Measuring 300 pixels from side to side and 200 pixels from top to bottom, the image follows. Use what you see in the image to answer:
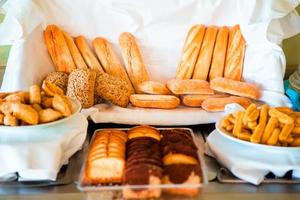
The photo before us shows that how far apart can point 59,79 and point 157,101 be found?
0.76 ft

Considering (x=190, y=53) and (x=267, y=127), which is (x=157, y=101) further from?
(x=267, y=127)

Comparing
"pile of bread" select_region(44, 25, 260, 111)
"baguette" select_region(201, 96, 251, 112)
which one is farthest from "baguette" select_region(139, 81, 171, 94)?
"baguette" select_region(201, 96, 251, 112)

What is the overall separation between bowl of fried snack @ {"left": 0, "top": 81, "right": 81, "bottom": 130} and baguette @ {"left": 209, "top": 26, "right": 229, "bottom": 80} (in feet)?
1.31

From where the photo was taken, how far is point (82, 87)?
32.6 inches

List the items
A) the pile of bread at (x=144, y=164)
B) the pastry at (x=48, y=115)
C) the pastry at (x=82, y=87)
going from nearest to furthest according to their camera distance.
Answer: the pile of bread at (x=144, y=164)
the pastry at (x=48, y=115)
the pastry at (x=82, y=87)

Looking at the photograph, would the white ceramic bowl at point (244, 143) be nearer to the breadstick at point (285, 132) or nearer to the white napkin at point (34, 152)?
the breadstick at point (285, 132)

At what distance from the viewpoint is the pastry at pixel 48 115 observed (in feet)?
2.05

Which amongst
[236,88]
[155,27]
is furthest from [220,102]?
[155,27]

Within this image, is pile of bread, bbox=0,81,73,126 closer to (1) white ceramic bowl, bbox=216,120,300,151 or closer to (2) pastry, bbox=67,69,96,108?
(2) pastry, bbox=67,69,96,108

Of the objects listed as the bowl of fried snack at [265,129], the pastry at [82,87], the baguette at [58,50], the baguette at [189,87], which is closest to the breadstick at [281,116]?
the bowl of fried snack at [265,129]

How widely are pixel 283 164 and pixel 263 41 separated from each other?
40cm

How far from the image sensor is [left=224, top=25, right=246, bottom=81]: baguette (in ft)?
3.09

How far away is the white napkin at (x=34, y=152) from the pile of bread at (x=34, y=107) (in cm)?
2

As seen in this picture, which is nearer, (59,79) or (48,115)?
(48,115)
